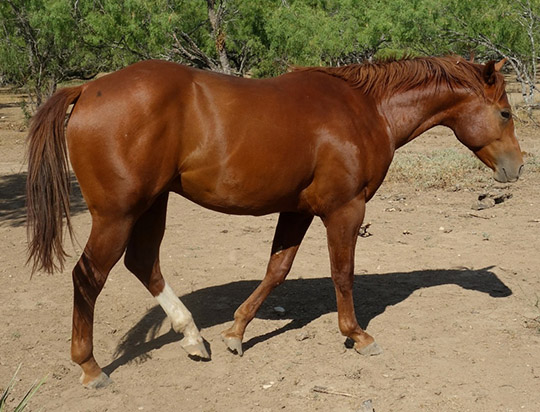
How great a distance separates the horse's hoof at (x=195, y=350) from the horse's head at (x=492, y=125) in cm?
236

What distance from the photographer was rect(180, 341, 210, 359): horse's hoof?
427 centimetres

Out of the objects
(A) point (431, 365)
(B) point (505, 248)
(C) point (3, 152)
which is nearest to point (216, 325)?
(A) point (431, 365)

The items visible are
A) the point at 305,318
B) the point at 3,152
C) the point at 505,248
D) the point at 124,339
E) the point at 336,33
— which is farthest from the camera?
the point at 336,33

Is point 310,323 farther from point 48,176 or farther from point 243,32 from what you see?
point 243,32

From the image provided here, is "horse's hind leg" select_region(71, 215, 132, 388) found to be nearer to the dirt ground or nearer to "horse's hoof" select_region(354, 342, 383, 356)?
→ the dirt ground

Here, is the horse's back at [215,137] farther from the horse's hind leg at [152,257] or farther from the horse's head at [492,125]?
the horse's head at [492,125]

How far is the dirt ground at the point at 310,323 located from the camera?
3.81m

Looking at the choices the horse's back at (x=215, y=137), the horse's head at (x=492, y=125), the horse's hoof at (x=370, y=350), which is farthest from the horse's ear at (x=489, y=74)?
the horse's hoof at (x=370, y=350)

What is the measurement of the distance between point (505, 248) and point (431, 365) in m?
2.75

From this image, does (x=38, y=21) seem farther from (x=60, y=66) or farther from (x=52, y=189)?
(x=52, y=189)

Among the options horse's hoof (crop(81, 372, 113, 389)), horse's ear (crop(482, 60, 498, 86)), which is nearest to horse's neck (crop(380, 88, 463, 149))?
horse's ear (crop(482, 60, 498, 86))

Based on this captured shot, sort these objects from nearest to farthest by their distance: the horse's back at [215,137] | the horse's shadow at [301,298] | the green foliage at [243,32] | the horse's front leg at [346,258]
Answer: the horse's back at [215,137] < the horse's front leg at [346,258] < the horse's shadow at [301,298] < the green foliage at [243,32]

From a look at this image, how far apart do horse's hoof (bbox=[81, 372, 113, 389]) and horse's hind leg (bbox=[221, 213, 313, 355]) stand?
2.92 ft

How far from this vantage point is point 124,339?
4684 mm
